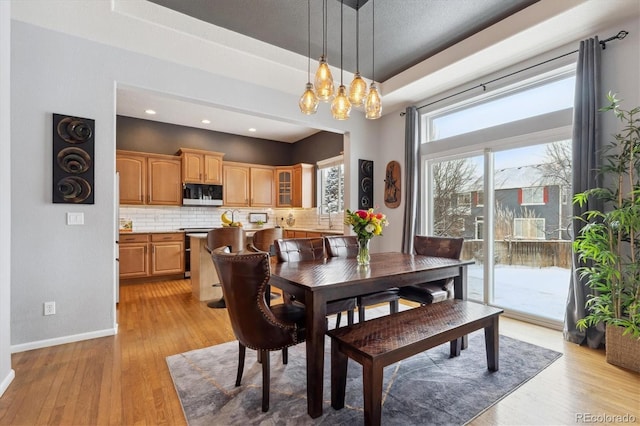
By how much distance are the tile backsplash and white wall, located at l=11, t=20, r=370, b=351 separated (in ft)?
9.91

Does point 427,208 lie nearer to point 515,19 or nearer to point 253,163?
point 515,19

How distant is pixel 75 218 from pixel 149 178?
2.92 m

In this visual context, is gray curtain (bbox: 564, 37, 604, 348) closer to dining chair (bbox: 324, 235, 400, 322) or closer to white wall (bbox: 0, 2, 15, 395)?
dining chair (bbox: 324, 235, 400, 322)

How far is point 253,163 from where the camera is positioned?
702 centimetres

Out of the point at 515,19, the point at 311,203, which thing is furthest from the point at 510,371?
the point at 311,203

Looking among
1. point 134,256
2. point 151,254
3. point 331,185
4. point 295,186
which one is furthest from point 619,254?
point 134,256

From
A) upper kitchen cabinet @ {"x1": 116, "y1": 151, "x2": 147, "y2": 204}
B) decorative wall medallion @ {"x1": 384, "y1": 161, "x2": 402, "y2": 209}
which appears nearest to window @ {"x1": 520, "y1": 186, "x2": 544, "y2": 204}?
decorative wall medallion @ {"x1": 384, "y1": 161, "x2": 402, "y2": 209}

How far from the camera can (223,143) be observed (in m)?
6.65

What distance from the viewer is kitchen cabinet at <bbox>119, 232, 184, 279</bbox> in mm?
5109

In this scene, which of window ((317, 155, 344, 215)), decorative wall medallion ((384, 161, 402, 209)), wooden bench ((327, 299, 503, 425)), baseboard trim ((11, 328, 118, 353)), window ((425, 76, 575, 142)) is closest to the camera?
wooden bench ((327, 299, 503, 425))

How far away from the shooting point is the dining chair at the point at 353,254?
2.86 m

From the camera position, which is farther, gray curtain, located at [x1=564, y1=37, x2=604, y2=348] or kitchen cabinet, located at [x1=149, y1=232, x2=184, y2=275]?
kitchen cabinet, located at [x1=149, y1=232, x2=184, y2=275]

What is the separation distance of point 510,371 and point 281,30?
3.63 meters

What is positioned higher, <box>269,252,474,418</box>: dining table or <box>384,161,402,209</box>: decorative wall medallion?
<box>384,161,402,209</box>: decorative wall medallion
